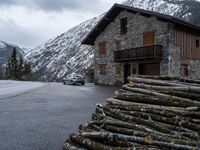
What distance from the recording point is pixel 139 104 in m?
5.91

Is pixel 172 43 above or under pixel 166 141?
above

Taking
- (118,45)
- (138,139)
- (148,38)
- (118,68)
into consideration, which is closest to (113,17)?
(118,45)

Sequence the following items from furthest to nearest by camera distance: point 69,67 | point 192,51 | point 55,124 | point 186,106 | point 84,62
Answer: point 69,67 → point 84,62 → point 192,51 → point 55,124 → point 186,106

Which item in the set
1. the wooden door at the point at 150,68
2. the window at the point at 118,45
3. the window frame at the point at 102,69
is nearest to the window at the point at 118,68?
the window at the point at 118,45

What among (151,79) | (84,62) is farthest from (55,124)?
(84,62)

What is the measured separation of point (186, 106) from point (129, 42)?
31.9 m

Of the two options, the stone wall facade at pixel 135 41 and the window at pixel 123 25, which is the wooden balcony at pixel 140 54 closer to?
the stone wall facade at pixel 135 41

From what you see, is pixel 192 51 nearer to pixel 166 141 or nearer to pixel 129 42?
pixel 129 42

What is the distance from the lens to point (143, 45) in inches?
1378

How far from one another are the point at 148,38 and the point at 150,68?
296 cm

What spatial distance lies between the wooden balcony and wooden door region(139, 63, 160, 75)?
140 centimetres

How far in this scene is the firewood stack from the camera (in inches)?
194

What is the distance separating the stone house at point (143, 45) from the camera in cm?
3247

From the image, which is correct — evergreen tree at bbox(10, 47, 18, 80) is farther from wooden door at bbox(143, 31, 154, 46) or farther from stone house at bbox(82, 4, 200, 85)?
wooden door at bbox(143, 31, 154, 46)
